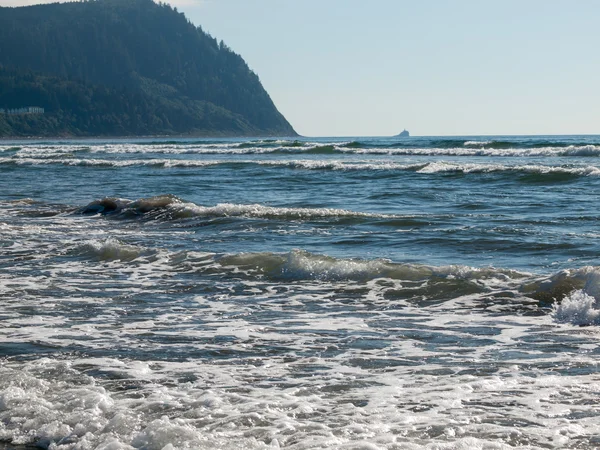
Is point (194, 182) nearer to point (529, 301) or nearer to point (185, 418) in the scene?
point (529, 301)

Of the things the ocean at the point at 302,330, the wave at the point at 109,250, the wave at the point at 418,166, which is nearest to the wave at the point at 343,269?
the ocean at the point at 302,330

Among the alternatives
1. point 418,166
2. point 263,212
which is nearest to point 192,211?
point 263,212

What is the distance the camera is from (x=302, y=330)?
6703 mm

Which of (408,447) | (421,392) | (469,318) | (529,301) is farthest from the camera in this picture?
(529,301)

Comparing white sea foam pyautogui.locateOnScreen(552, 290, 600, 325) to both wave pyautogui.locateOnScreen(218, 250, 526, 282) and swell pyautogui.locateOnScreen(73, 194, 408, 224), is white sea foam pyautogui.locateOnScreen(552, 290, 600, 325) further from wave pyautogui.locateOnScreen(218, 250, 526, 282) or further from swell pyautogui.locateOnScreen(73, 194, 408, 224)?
swell pyautogui.locateOnScreen(73, 194, 408, 224)

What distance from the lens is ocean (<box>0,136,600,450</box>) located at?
4.52 m

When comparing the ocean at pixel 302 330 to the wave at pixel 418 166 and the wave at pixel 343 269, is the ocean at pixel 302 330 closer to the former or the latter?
the wave at pixel 343 269

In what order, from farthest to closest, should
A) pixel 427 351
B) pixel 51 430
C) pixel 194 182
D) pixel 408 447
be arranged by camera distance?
1. pixel 194 182
2. pixel 427 351
3. pixel 51 430
4. pixel 408 447

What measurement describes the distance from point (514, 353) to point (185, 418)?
261 centimetres

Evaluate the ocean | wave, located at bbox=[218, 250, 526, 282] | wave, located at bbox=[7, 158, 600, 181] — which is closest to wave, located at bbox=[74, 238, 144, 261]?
the ocean

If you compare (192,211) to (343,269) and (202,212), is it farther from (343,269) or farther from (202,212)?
(343,269)

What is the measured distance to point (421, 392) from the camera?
5023mm

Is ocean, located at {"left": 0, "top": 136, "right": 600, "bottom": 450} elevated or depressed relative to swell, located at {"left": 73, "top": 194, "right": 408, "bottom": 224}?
depressed

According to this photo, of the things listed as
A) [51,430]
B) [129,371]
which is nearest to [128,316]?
[129,371]
